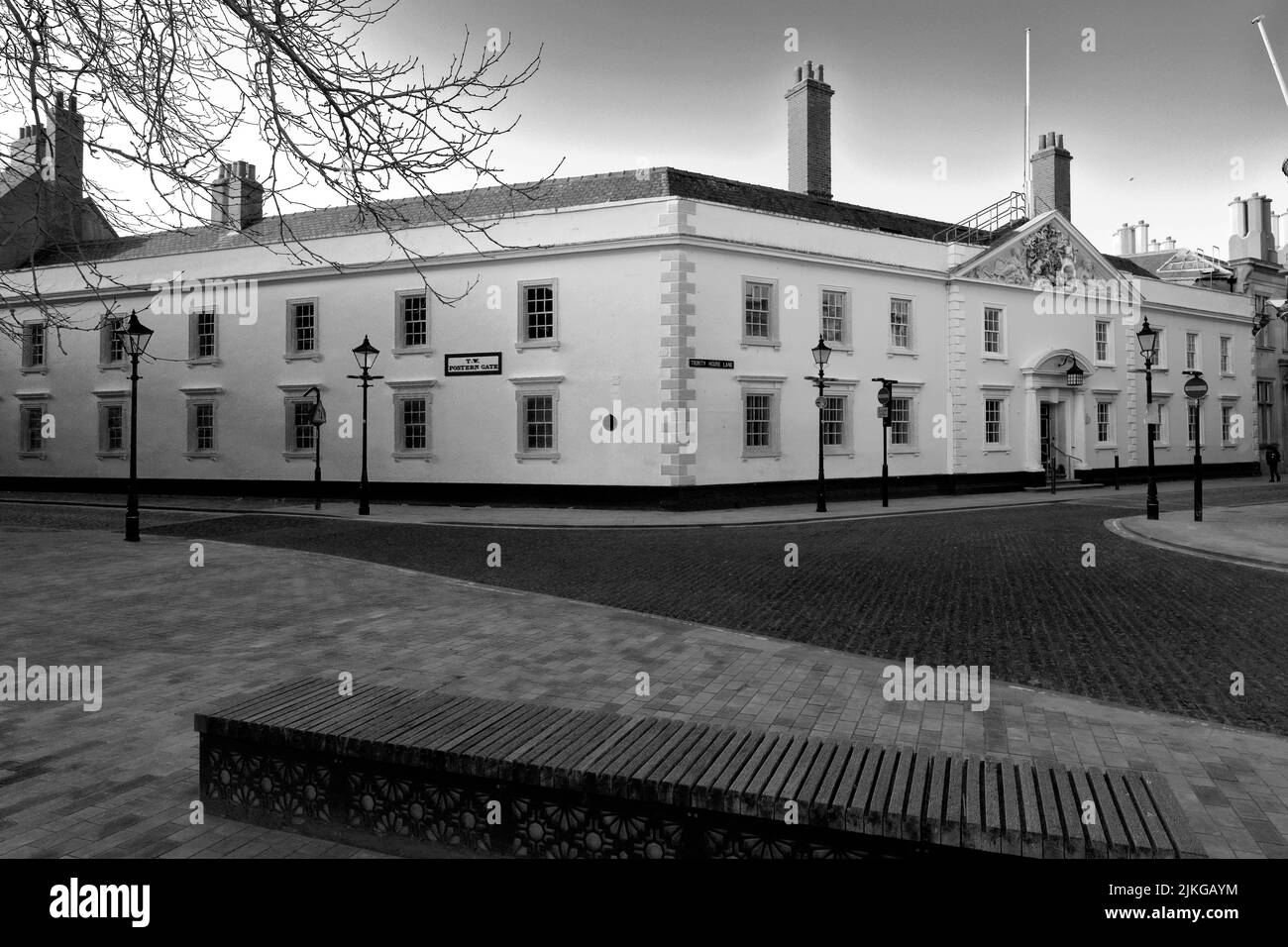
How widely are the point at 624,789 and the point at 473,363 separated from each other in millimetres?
23570

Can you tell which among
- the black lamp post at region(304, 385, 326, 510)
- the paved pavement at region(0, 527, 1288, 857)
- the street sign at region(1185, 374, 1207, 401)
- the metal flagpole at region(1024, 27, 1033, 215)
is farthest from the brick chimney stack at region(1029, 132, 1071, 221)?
the paved pavement at region(0, 527, 1288, 857)

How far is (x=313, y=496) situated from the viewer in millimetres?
27672

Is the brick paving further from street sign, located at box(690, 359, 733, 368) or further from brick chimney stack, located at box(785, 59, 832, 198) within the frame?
brick chimney stack, located at box(785, 59, 832, 198)

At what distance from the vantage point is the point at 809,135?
98.7 ft

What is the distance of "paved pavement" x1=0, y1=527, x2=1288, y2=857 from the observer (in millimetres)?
4184

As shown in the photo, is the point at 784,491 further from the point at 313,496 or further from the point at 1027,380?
the point at 313,496

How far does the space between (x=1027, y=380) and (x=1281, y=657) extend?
2621cm

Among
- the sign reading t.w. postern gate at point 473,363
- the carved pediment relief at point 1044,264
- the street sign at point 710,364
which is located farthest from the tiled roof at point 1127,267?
the sign reading t.w. postern gate at point 473,363

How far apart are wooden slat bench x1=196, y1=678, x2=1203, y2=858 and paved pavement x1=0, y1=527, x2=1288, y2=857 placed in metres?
0.38

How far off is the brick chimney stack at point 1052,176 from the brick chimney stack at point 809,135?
37.0 feet

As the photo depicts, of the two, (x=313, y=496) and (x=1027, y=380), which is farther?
(x=1027, y=380)

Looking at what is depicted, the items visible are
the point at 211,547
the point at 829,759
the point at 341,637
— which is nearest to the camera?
the point at 829,759
